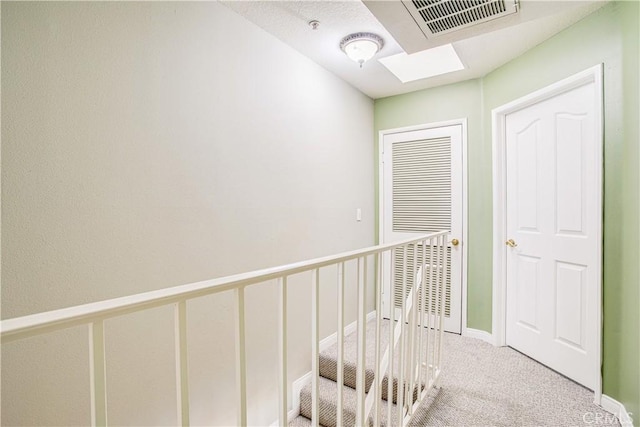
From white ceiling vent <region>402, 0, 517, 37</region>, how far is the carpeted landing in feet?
6.95

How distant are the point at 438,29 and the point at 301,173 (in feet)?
4.15

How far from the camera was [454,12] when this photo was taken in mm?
1557

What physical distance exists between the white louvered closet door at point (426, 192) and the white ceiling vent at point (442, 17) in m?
1.43

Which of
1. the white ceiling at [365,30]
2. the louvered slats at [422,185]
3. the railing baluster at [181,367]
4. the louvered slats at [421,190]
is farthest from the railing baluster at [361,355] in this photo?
the louvered slats at [422,185]

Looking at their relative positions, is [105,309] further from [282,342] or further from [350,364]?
[350,364]

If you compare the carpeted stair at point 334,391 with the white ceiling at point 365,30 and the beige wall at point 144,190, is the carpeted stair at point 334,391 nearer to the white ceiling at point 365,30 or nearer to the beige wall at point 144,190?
the beige wall at point 144,190

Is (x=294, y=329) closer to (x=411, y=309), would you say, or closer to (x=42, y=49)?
(x=411, y=309)

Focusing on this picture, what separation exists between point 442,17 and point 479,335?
261cm

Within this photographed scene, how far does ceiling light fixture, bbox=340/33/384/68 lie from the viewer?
2.11 m

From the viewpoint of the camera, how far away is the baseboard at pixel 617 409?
173 cm

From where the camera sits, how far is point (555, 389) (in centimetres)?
211

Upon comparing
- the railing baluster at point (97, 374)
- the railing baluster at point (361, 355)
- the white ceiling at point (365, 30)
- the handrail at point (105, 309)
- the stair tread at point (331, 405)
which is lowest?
the stair tread at point (331, 405)

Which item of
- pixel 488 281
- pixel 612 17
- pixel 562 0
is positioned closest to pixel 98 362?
pixel 562 0

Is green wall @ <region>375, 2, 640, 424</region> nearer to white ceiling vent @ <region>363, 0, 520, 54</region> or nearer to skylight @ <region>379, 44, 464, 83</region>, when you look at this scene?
skylight @ <region>379, 44, 464, 83</region>
